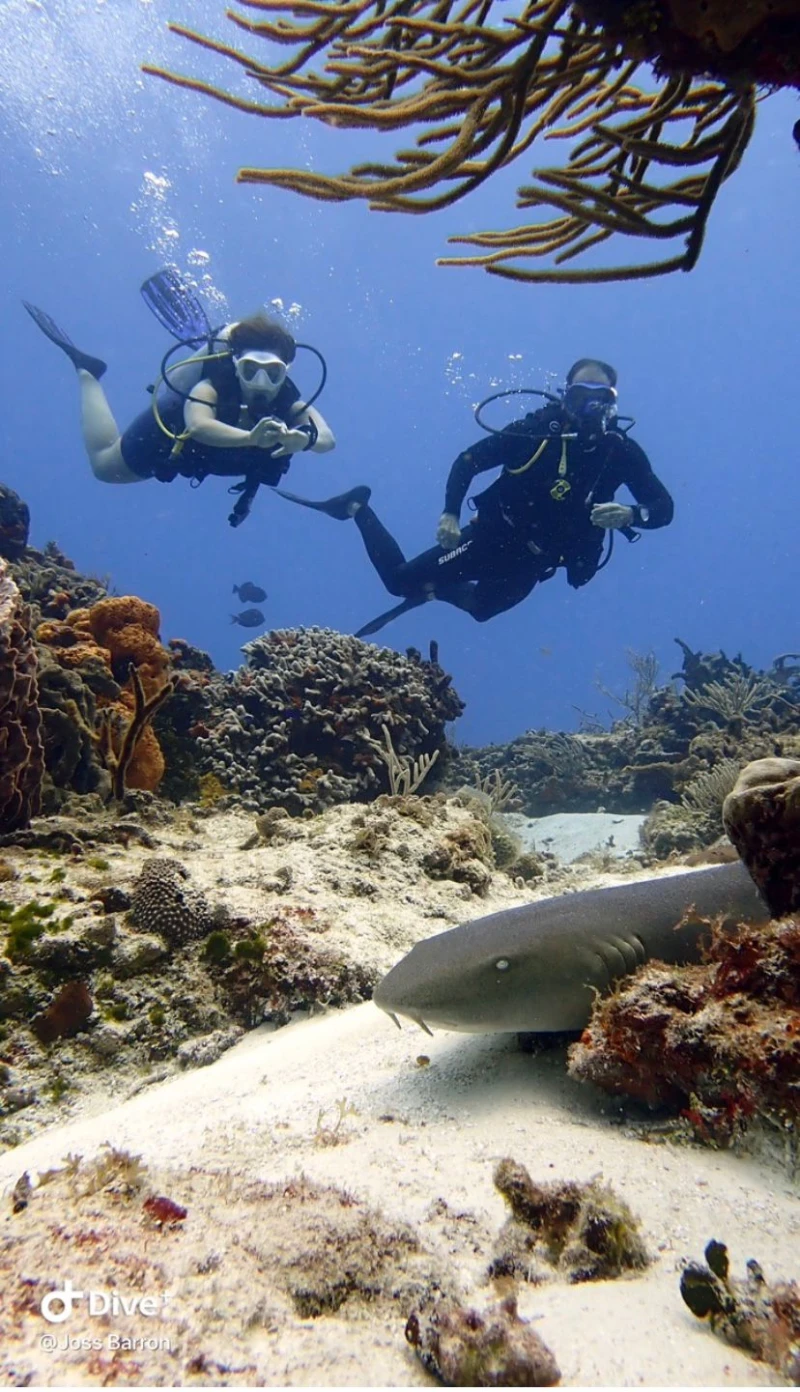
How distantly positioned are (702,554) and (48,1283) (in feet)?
603

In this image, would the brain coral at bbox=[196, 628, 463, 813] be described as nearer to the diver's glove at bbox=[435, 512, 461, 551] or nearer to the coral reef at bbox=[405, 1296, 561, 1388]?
the diver's glove at bbox=[435, 512, 461, 551]

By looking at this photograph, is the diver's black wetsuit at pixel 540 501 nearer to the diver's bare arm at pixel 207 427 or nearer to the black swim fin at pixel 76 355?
the diver's bare arm at pixel 207 427

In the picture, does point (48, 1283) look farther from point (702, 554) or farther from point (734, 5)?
point (702, 554)

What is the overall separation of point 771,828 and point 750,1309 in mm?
1270

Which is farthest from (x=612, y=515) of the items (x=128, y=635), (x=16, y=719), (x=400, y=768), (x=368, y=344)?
(x=368, y=344)

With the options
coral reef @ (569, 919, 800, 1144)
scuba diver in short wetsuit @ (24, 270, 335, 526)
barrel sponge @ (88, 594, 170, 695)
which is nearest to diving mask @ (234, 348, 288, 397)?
scuba diver in short wetsuit @ (24, 270, 335, 526)

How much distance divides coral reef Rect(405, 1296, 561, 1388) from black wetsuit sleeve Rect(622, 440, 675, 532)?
12.1 metres

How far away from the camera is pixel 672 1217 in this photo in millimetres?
1538

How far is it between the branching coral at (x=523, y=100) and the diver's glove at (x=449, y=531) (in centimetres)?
920

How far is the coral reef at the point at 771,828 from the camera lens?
2037mm

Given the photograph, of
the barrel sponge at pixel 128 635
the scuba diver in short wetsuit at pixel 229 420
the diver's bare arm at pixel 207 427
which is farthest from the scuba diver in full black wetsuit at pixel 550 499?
the barrel sponge at pixel 128 635

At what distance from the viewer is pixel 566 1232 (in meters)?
1.50

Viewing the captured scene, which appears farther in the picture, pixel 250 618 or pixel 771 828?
pixel 250 618

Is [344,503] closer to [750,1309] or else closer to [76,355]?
[76,355]
